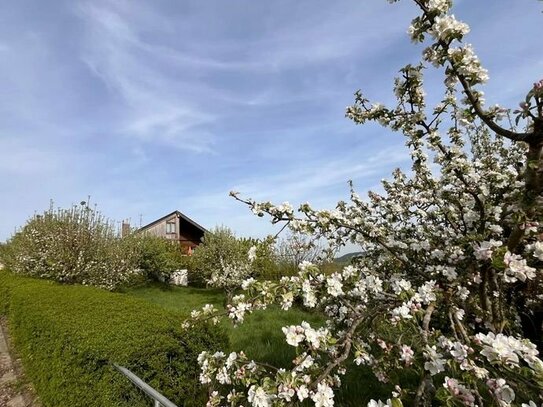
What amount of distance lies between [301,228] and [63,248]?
1008cm

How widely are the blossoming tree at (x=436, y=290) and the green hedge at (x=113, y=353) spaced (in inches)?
54.0

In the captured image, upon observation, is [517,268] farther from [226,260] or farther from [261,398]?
[226,260]

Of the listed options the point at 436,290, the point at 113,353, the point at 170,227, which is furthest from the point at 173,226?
the point at 436,290

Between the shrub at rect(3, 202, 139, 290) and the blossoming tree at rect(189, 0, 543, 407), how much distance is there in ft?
31.5

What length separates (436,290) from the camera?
2098 millimetres

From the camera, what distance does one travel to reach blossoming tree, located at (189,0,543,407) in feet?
5.45

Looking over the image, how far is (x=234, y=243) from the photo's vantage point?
14.4m

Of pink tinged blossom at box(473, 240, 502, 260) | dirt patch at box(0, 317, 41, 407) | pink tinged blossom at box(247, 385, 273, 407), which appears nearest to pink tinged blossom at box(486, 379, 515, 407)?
A: pink tinged blossom at box(473, 240, 502, 260)

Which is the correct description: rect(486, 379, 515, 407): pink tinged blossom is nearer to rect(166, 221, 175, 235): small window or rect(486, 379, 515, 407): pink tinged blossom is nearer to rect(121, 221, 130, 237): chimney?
rect(121, 221, 130, 237): chimney

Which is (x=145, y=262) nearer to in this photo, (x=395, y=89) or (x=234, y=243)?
(x=234, y=243)

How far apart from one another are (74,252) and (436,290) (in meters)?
11.1

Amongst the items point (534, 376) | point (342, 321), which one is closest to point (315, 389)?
point (534, 376)

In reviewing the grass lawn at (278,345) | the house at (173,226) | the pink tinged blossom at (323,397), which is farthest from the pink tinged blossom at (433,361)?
the house at (173,226)

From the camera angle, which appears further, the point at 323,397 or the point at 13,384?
the point at 13,384
